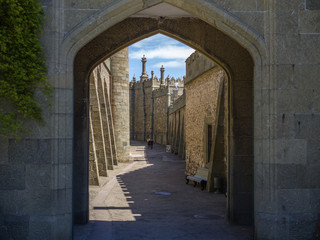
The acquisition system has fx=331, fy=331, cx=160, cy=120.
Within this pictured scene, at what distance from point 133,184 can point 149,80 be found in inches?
1432

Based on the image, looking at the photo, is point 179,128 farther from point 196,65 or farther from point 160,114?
point 196,65

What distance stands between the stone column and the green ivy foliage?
56.3 feet

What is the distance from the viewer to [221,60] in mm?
6617

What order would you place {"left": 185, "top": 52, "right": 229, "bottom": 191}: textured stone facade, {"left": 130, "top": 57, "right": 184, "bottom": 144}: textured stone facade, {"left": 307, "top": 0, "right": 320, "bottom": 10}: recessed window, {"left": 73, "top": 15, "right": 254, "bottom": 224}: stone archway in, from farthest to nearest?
{"left": 130, "top": 57, "right": 184, "bottom": 144}: textured stone facade, {"left": 185, "top": 52, "right": 229, "bottom": 191}: textured stone facade, {"left": 73, "top": 15, "right": 254, "bottom": 224}: stone archway, {"left": 307, "top": 0, "right": 320, "bottom": 10}: recessed window

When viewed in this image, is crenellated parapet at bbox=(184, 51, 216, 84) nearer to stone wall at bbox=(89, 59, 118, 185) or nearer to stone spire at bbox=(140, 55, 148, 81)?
stone wall at bbox=(89, 59, 118, 185)

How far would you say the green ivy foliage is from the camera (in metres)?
4.06

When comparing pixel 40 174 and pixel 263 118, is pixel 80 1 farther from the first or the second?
pixel 263 118

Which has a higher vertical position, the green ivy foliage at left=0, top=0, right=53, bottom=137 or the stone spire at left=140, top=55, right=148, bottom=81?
the stone spire at left=140, top=55, right=148, bottom=81

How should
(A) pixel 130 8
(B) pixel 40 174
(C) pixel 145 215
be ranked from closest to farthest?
(B) pixel 40 174 → (A) pixel 130 8 → (C) pixel 145 215

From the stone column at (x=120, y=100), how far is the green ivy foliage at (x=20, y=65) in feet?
56.3

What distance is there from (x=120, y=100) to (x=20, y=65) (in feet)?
58.4

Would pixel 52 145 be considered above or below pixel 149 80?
below

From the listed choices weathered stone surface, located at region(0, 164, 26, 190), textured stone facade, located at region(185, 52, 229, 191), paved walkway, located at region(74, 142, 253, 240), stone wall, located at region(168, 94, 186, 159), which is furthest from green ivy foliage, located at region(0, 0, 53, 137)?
stone wall, located at region(168, 94, 186, 159)

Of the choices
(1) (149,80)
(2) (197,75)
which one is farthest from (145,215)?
(1) (149,80)
